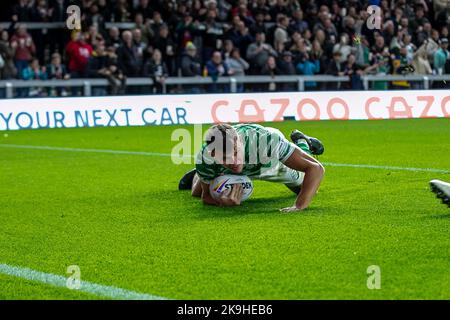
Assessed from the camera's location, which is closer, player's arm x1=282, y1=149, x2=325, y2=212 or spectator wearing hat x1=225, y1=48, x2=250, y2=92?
player's arm x1=282, y1=149, x2=325, y2=212

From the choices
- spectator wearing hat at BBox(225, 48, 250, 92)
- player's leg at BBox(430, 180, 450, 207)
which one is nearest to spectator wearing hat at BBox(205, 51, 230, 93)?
spectator wearing hat at BBox(225, 48, 250, 92)

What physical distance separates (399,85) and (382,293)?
23.5 meters

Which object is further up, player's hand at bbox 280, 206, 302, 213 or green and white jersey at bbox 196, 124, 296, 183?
green and white jersey at bbox 196, 124, 296, 183

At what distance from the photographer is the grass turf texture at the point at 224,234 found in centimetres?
625

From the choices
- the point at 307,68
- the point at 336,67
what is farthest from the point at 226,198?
the point at 336,67

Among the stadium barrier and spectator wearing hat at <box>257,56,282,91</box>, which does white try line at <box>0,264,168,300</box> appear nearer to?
the stadium barrier

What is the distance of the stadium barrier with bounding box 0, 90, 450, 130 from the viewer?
22.5 m

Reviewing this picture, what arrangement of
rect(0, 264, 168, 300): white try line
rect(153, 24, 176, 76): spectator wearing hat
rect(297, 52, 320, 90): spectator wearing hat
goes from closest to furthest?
rect(0, 264, 168, 300): white try line
rect(153, 24, 176, 76): spectator wearing hat
rect(297, 52, 320, 90): spectator wearing hat

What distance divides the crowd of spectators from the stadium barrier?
5.62ft

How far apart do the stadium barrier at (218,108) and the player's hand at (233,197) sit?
498 inches

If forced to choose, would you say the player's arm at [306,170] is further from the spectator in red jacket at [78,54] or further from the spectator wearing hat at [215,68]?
the spectator wearing hat at [215,68]

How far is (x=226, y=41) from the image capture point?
2688 centimetres

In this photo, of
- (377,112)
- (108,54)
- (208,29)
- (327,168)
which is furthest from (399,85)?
(327,168)
